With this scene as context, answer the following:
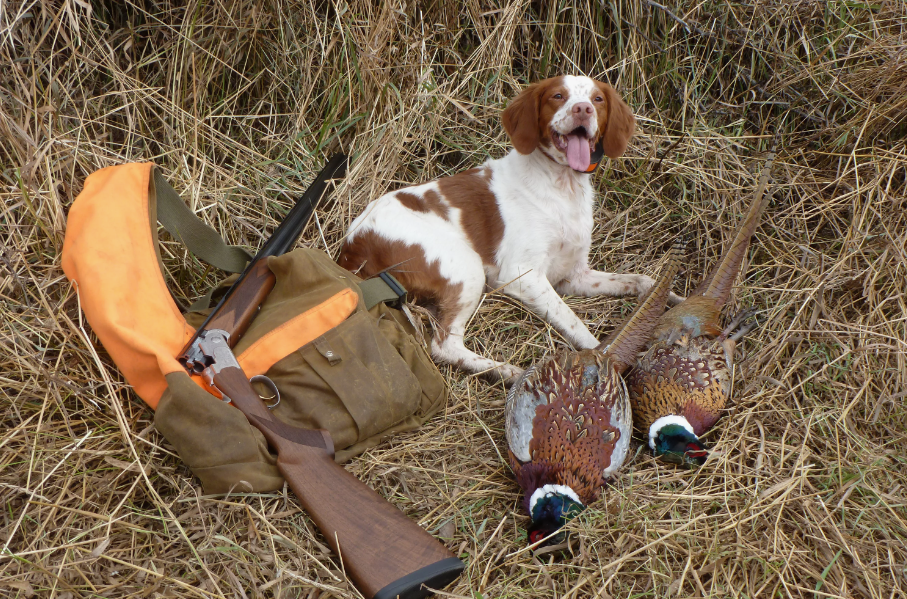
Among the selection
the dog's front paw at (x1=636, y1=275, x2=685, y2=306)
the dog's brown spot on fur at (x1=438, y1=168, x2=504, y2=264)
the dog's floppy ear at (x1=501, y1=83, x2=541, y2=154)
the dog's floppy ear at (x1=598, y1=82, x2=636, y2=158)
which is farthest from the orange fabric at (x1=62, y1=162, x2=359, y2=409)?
the dog's front paw at (x1=636, y1=275, x2=685, y2=306)

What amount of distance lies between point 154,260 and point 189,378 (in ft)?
1.80

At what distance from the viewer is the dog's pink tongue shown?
9.53 ft

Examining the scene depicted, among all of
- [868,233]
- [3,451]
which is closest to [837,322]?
[868,233]

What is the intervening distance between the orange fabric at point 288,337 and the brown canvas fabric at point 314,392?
2cm

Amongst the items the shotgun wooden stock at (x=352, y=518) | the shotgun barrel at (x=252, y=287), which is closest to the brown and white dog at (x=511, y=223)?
the shotgun barrel at (x=252, y=287)

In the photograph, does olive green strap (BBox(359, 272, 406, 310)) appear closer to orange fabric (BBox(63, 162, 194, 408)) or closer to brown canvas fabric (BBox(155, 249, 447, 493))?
brown canvas fabric (BBox(155, 249, 447, 493))

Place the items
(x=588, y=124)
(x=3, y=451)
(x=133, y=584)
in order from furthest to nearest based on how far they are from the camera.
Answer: (x=588, y=124) < (x=3, y=451) < (x=133, y=584)

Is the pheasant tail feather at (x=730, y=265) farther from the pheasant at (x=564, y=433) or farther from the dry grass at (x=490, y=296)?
the pheasant at (x=564, y=433)

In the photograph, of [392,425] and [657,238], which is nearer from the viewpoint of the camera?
[392,425]

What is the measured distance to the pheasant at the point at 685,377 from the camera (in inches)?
88.9

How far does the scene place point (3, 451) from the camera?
80.0 inches

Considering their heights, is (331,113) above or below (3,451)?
above

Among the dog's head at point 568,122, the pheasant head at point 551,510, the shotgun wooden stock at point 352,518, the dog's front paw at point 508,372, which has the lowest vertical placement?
the dog's front paw at point 508,372

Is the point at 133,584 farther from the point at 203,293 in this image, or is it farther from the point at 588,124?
the point at 588,124
